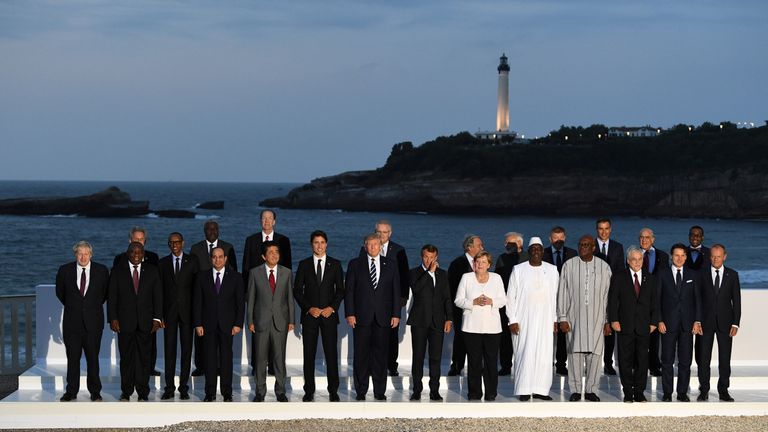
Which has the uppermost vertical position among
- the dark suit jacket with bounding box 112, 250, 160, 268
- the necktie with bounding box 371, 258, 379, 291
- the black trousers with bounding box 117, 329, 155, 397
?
the dark suit jacket with bounding box 112, 250, 160, 268

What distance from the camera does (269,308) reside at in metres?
9.00

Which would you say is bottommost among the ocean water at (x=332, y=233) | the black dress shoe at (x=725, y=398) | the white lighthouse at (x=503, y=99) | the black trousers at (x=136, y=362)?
the ocean water at (x=332, y=233)

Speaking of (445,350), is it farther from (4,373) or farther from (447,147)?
(447,147)

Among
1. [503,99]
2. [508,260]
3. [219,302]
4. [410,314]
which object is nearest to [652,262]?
[508,260]

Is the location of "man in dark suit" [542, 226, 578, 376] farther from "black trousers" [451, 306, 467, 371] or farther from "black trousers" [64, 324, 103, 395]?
"black trousers" [64, 324, 103, 395]

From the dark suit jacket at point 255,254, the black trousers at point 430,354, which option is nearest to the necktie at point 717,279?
the black trousers at point 430,354

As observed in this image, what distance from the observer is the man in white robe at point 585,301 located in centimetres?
913

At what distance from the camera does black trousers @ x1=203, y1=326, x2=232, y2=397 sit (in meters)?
9.07

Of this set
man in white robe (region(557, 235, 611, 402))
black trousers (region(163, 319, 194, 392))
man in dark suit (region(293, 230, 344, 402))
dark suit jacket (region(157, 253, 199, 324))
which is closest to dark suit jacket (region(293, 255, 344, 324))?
man in dark suit (region(293, 230, 344, 402))

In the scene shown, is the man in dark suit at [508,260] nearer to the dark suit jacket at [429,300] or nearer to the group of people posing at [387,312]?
the group of people posing at [387,312]

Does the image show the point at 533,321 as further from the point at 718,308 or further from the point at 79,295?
the point at 79,295

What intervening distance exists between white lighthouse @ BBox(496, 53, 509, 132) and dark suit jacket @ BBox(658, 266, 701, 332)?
91082mm

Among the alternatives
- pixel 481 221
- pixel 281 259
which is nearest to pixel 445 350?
pixel 281 259

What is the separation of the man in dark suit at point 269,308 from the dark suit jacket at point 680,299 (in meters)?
3.29
